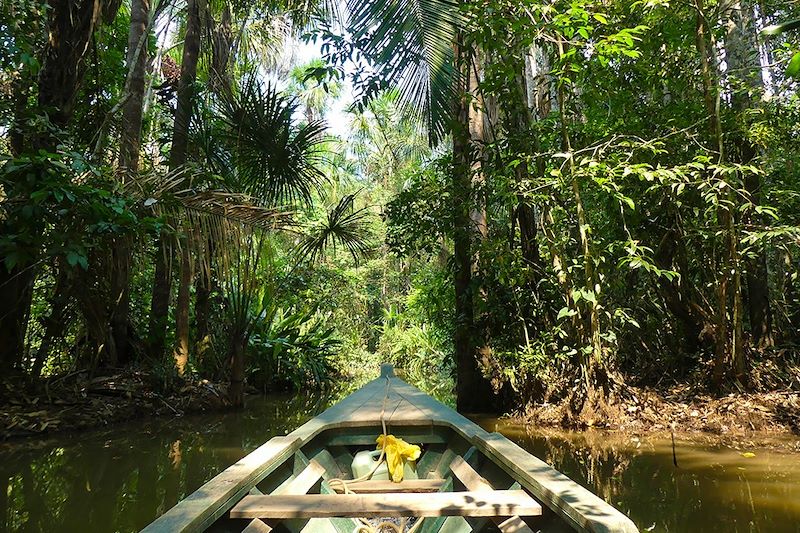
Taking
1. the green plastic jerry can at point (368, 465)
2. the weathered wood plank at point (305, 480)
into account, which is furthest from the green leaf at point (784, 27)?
the green plastic jerry can at point (368, 465)

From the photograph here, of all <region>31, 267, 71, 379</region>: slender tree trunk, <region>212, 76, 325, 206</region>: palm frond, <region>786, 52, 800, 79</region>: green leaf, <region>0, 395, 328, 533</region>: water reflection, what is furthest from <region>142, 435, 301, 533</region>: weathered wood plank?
<region>212, 76, 325, 206</region>: palm frond

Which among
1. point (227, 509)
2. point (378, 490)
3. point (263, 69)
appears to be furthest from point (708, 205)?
point (263, 69)

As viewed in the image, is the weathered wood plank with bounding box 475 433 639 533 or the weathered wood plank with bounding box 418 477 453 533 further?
the weathered wood plank with bounding box 418 477 453 533

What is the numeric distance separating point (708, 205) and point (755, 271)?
1047 millimetres

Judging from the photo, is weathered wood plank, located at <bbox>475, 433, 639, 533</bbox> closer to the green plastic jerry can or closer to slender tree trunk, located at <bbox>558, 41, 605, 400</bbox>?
the green plastic jerry can

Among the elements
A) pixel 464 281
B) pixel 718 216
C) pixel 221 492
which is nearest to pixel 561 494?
pixel 221 492

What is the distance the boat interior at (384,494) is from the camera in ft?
6.40

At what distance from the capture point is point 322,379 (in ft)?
35.0

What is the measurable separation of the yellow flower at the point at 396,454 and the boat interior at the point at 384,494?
52 millimetres

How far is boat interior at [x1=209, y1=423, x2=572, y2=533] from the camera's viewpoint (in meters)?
1.95

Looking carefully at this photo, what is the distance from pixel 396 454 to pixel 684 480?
2.16 metres

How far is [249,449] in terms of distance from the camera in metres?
5.35

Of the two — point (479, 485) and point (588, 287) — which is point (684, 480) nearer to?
point (588, 287)

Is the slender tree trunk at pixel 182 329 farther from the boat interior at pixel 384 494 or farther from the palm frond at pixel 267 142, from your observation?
the boat interior at pixel 384 494
